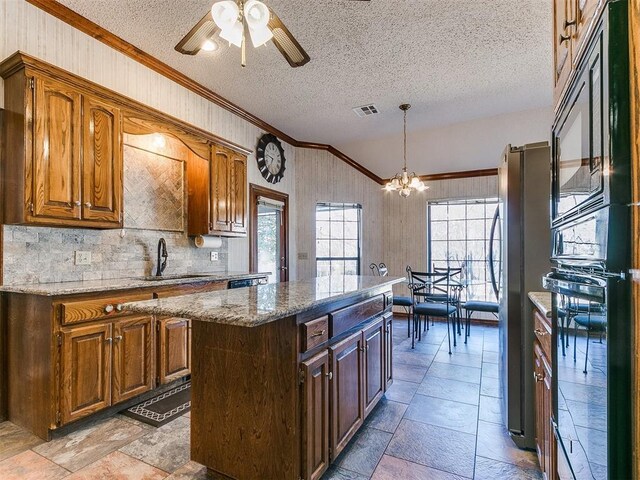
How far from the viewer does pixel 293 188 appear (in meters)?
5.62

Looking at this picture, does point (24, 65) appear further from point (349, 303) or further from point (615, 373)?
point (615, 373)

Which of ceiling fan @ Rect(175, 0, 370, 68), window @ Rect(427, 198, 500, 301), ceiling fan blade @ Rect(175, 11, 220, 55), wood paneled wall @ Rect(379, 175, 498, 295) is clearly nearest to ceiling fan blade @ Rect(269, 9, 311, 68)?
ceiling fan @ Rect(175, 0, 370, 68)

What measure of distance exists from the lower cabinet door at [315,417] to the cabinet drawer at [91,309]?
1.24 metres

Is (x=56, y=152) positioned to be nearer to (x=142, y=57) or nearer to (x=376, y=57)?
(x=142, y=57)

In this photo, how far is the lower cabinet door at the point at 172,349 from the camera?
2766mm

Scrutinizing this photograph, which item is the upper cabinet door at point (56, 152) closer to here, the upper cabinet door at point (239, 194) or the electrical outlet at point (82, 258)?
the electrical outlet at point (82, 258)

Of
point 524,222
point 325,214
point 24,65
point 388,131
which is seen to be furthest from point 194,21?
point 325,214

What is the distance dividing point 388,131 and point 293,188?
173cm

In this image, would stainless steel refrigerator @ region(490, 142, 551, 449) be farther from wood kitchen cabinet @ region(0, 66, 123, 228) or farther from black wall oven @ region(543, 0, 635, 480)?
wood kitchen cabinet @ region(0, 66, 123, 228)

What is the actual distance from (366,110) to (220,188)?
2149 millimetres

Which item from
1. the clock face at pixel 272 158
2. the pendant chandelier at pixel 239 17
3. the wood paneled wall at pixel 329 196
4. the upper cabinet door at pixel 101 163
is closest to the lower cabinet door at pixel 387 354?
the pendant chandelier at pixel 239 17

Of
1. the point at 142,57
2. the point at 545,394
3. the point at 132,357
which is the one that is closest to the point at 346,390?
the point at 545,394

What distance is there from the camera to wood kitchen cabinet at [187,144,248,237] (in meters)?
3.70

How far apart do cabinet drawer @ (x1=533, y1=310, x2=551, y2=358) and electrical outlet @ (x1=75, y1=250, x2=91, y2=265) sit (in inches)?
124
